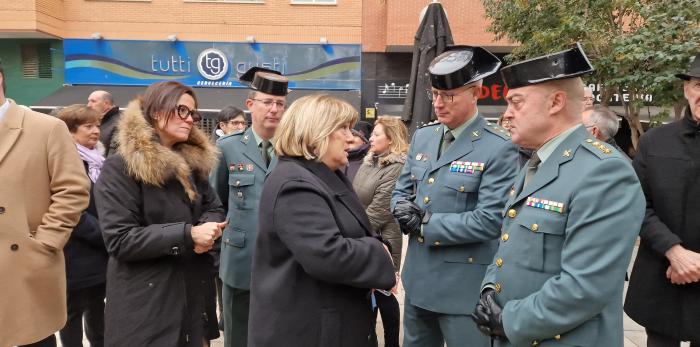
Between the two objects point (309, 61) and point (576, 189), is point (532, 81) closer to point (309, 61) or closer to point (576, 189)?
point (576, 189)

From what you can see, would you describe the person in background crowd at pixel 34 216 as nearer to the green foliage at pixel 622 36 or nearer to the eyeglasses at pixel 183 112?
the eyeglasses at pixel 183 112

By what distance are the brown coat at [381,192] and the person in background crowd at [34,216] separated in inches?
87.8

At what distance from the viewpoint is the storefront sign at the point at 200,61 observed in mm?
14445

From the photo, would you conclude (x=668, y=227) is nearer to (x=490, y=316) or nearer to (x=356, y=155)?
(x=490, y=316)

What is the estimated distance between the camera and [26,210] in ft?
8.41

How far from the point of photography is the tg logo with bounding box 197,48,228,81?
1451cm

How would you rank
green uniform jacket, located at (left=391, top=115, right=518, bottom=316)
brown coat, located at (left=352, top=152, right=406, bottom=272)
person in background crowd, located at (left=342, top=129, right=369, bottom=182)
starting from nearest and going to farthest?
green uniform jacket, located at (left=391, top=115, right=518, bottom=316)
brown coat, located at (left=352, top=152, right=406, bottom=272)
person in background crowd, located at (left=342, top=129, right=369, bottom=182)

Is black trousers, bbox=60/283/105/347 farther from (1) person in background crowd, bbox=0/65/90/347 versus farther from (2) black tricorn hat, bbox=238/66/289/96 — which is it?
(2) black tricorn hat, bbox=238/66/289/96

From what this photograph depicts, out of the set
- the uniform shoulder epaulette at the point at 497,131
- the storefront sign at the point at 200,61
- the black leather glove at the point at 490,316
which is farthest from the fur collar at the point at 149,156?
the storefront sign at the point at 200,61

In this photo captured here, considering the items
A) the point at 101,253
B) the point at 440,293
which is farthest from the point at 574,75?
the point at 101,253

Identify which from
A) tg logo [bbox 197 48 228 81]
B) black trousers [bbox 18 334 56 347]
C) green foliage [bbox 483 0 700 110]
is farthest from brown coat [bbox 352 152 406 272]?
tg logo [bbox 197 48 228 81]

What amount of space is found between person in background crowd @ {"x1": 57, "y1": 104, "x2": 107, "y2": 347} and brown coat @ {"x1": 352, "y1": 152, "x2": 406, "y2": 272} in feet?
6.70

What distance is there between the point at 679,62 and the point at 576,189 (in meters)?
5.14

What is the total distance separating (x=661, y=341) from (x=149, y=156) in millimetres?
3039
